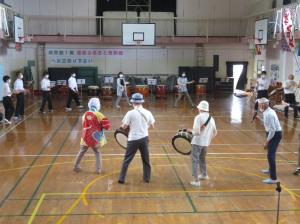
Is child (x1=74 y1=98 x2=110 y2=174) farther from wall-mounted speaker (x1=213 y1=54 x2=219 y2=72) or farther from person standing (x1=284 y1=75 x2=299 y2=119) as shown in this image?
wall-mounted speaker (x1=213 y1=54 x2=219 y2=72)

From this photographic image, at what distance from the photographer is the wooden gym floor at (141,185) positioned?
7.87 meters

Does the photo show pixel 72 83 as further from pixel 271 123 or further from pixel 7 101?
pixel 271 123

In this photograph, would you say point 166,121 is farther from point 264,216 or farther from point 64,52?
point 64,52

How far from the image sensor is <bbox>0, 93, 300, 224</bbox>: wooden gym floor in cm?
787

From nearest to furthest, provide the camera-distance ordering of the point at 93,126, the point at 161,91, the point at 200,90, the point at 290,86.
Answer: the point at 93,126
the point at 290,86
the point at 161,91
the point at 200,90

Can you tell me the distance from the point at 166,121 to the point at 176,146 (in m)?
8.65

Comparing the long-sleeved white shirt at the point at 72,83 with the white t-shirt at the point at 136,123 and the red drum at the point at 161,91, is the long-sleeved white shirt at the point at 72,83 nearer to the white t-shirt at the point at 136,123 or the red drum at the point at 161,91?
the red drum at the point at 161,91

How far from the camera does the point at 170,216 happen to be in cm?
780

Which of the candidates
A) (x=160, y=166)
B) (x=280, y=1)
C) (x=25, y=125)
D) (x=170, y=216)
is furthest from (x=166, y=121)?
(x=280, y=1)

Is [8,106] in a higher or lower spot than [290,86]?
lower

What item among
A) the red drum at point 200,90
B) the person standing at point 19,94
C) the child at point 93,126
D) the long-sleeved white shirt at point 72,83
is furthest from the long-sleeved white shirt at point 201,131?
the red drum at point 200,90

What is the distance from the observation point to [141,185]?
9.59 m

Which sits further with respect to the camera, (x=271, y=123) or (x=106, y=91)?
(x=106, y=91)

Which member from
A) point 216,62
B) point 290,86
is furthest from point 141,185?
point 216,62
